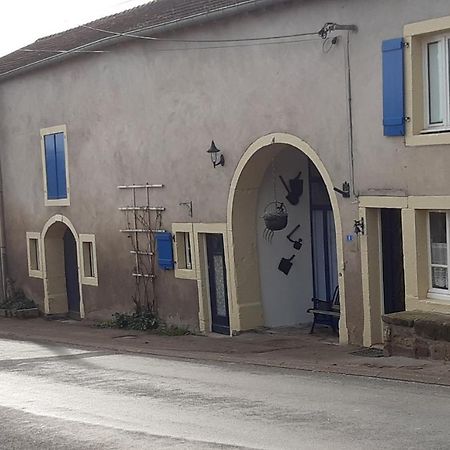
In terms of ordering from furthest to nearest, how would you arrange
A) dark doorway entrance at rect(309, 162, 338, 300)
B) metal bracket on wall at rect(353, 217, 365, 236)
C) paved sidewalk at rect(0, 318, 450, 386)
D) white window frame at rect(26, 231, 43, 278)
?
1. white window frame at rect(26, 231, 43, 278)
2. dark doorway entrance at rect(309, 162, 338, 300)
3. metal bracket on wall at rect(353, 217, 365, 236)
4. paved sidewalk at rect(0, 318, 450, 386)

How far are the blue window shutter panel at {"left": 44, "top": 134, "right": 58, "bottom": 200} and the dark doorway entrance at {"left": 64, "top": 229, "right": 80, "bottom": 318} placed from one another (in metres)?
1.18

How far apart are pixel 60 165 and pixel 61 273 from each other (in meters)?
3.16

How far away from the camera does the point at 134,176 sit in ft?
67.2

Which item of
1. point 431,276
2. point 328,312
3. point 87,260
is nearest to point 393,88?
point 431,276

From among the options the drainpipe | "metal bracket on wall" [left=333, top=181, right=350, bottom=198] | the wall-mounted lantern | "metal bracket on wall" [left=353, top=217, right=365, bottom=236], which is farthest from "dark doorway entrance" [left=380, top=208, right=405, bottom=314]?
the drainpipe

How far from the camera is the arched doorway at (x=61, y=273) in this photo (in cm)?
2469

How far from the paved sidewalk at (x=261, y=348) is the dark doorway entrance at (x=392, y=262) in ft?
2.97

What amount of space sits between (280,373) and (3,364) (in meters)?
4.99

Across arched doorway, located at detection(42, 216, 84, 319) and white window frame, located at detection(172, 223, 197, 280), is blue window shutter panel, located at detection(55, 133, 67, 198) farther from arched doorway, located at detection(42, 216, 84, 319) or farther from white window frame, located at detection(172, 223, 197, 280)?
white window frame, located at detection(172, 223, 197, 280)

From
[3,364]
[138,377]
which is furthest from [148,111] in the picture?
[138,377]

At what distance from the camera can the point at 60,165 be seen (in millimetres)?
23453

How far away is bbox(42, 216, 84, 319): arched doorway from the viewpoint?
972 inches

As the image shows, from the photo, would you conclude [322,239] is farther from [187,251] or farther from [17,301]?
[17,301]

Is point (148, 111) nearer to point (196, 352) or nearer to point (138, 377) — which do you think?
point (196, 352)
